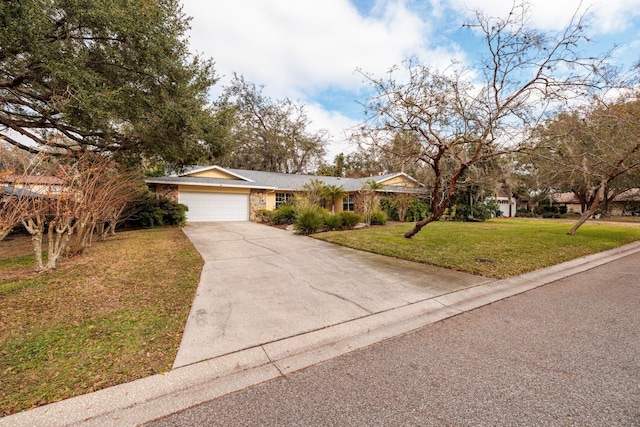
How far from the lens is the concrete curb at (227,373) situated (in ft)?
6.38

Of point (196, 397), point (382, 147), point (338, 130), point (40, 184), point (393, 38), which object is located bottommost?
point (196, 397)

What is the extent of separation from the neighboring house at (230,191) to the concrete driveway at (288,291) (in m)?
9.12

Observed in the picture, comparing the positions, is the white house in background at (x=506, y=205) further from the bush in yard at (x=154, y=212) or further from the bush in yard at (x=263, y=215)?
the bush in yard at (x=154, y=212)

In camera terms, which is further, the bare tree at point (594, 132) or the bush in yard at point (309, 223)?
the bush in yard at point (309, 223)

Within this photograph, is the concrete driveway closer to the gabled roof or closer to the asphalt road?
the asphalt road

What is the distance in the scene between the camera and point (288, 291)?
4625 millimetres

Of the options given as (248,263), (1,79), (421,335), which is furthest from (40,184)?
(421,335)

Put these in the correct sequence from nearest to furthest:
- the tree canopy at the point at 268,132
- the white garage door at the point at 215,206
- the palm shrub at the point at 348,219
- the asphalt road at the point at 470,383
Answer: the asphalt road at the point at 470,383, the palm shrub at the point at 348,219, the white garage door at the point at 215,206, the tree canopy at the point at 268,132

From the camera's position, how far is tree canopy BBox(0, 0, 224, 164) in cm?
632

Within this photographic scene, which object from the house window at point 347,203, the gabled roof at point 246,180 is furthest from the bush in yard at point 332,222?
the house window at point 347,203

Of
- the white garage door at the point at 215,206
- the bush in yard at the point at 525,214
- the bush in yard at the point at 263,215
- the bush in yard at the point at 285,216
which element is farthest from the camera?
the bush in yard at the point at 525,214

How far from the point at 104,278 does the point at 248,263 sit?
270 cm

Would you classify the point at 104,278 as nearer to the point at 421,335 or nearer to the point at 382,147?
the point at 421,335

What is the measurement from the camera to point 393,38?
8102mm
